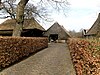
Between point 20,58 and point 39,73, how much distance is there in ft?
18.9

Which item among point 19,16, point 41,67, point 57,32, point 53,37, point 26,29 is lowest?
point 41,67

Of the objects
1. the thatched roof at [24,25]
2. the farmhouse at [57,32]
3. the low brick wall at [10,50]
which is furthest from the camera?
the farmhouse at [57,32]

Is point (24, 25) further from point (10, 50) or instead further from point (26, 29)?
point (10, 50)

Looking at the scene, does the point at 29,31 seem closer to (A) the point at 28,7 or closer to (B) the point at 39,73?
(A) the point at 28,7

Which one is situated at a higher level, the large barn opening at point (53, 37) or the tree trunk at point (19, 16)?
the tree trunk at point (19, 16)

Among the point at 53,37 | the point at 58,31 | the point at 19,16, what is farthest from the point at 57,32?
the point at 19,16

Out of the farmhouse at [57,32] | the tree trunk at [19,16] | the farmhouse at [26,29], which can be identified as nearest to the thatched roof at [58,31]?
the farmhouse at [57,32]

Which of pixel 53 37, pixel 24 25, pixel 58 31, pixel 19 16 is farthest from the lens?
pixel 53 37

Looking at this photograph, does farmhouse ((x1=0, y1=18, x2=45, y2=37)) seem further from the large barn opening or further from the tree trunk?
the tree trunk

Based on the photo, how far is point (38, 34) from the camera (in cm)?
5062

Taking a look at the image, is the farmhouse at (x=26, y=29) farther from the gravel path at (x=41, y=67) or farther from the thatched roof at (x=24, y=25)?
the gravel path at (x=41, y=67)

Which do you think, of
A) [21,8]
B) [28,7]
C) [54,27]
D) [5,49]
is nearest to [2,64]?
[5,49]

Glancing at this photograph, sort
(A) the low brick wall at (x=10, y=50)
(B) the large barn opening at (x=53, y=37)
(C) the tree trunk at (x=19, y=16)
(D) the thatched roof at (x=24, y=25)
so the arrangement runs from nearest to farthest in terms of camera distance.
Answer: (A) the low brick wall at (x=10, y=50) < (C) the tree trunk at (x=19, y=16) < (D) the thatched roof at (x=24, y=25) < (B) the large barn opening at (x=53, y=37)

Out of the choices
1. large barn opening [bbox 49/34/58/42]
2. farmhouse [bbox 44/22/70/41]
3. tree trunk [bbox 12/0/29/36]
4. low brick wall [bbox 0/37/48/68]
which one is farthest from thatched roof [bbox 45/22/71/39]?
low brick wall [bbox 0/37/48/68]
